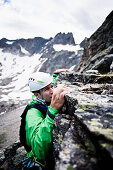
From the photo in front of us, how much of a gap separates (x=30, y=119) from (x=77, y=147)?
5.55 ft

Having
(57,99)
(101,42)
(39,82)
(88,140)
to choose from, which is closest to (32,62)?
(101,42)

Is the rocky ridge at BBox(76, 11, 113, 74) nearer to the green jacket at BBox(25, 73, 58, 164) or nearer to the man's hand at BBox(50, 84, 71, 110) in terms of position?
the man's hand at BBox(50, 84, 71, 110)

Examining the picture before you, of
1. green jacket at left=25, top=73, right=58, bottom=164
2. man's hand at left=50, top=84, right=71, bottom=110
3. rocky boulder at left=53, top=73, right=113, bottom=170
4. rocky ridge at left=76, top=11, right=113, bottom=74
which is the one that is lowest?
green jacket at left=25, top=73, right=58, bottom=164

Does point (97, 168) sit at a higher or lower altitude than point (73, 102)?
lower

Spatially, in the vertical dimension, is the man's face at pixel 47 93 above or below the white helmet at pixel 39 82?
below

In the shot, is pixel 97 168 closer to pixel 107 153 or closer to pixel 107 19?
pixel 107 153

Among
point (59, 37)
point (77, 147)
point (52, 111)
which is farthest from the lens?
point (59, 37)

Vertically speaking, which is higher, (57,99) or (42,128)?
(57,99)

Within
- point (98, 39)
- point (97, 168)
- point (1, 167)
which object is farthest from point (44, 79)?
point (98, 39)

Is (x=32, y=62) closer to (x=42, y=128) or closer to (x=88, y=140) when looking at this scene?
(x=42, y=128)

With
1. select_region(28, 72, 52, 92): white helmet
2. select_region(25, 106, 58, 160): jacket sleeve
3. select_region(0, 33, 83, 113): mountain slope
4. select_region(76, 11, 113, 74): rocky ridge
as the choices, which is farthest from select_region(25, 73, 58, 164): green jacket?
select_region(0, 33, 83, 113): mountain slope

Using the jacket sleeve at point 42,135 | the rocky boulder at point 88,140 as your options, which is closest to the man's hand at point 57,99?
the jacket sleeve at point 42,135

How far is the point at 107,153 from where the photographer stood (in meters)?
1.18

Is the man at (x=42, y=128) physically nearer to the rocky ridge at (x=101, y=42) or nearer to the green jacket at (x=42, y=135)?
the green jacket at (x=42, y=135)
